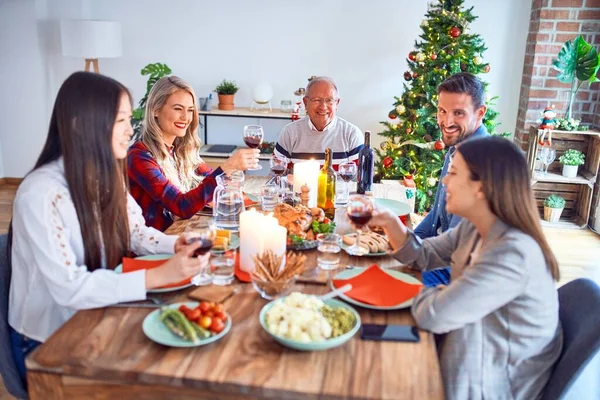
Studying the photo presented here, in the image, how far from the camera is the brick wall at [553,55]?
14.6ft

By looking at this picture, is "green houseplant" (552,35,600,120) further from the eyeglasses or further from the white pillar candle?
the white pillar candle

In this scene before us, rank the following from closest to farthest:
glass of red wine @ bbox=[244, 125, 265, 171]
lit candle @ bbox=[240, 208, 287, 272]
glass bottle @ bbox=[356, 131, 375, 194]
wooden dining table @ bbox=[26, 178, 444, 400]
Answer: wooden dining table @ bbox=[26, 178, 444, 400] → lit candle @ bbox=[240, 208, 287, 272] → glass of red wine @ bbox=[244, 125, 265, 171] → glass bottle @ bbox=[356, 131, 375, 194]

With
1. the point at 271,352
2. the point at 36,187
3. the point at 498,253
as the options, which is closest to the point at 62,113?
the point at 36,187

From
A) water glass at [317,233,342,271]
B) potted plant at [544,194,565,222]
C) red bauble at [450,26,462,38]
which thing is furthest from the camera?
potted plant at [544,194,565,222]

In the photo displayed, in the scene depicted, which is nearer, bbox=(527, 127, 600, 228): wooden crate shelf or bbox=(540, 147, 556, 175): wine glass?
bbox=(540, 147, 556, 175): wine glass

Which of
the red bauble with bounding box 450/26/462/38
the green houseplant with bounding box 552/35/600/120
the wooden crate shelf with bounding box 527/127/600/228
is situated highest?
the red bauble with bounding box 450/26/462/38

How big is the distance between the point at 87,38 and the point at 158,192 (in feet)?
9.86

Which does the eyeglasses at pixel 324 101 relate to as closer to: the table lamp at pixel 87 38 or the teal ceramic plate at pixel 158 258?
the teal ceramic plate at pixel 158 258

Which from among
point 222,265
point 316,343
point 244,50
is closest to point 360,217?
point 222,265

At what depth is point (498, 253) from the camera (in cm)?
132

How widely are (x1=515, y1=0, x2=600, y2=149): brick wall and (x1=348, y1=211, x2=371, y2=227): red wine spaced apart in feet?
11.7

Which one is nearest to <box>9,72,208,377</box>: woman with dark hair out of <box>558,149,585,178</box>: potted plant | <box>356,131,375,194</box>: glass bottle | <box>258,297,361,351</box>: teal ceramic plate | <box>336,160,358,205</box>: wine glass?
<box>258,297,361,351</box>: teal ceramic plate

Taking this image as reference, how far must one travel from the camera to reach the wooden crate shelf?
448cm

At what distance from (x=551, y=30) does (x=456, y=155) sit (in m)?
3.66
